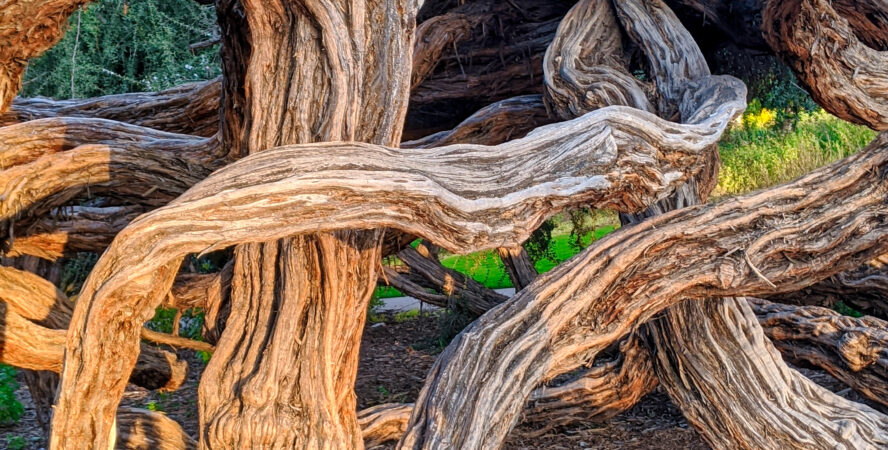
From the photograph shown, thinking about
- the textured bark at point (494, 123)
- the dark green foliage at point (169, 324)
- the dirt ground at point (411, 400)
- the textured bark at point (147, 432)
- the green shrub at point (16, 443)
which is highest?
the textured bark at point (494, 123)

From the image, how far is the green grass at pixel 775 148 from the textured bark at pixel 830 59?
5.91m

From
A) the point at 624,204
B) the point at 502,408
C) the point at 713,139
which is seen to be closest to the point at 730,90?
the point at 713,139

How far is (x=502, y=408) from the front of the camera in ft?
11.5

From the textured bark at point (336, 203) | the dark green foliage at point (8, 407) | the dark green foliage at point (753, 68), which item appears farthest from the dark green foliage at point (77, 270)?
the dark green foliage at point (753, 68)

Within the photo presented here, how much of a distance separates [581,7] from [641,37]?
0.40 m

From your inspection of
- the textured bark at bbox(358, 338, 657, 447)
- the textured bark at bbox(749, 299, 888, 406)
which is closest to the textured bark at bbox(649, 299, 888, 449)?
the textured bark at bbox(749, 299, 888, 406)

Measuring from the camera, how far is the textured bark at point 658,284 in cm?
352

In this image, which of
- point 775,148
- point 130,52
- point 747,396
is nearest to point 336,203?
point 747,396

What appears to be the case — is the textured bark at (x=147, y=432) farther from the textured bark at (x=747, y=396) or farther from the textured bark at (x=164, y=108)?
the textured bark at (x=747, y=396)

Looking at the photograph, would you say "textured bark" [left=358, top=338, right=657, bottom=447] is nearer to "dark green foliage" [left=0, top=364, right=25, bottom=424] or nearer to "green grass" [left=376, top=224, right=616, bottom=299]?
"dark green foliage" [left=0, top=364, right=25, bottom=424]

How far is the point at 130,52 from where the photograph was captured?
857 centimetres

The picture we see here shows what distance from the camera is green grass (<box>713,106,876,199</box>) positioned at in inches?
442

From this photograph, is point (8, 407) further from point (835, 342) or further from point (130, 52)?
point (835, 342)

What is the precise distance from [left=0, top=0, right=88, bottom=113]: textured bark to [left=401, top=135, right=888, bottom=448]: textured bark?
6.35 ft
